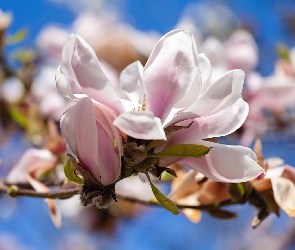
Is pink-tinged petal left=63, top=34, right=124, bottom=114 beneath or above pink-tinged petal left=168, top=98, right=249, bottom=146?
above

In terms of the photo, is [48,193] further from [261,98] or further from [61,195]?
[261,98]

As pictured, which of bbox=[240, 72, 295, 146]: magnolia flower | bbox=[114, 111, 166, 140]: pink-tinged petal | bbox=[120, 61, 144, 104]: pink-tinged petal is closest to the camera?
bbox=[114, 111, 166, 140]: pink-tinged petal

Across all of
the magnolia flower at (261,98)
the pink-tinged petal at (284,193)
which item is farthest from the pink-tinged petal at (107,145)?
the magnolia flower at (261,98)

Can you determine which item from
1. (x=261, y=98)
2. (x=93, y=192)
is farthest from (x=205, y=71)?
(x=261, y=98)

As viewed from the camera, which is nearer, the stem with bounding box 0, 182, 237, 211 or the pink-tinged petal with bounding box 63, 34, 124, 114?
the pink-tinged petal with bounding box 63, 34, 124, 114

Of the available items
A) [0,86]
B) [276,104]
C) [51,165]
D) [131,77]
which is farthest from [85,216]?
[131,77]

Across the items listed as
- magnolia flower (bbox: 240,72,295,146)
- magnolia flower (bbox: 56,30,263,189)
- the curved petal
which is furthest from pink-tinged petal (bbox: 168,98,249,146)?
magnolia flower (bbox: 240,72,295,146)

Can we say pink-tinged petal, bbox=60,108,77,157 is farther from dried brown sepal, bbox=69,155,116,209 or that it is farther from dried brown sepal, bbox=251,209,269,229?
dried brown sepal, bbox=251,209,269,229

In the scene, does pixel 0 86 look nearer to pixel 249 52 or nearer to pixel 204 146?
pixel 249 52
